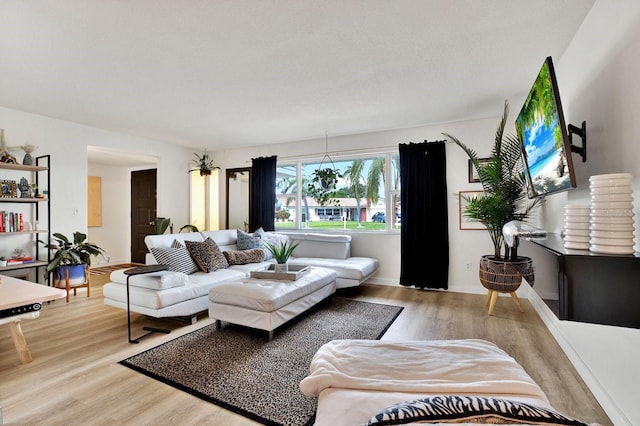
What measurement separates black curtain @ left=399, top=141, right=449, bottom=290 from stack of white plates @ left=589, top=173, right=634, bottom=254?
2990mm

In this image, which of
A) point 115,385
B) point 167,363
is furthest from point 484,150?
point 115,385

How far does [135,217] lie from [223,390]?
19.4ft

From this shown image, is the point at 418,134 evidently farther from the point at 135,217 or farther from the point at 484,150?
the point at 135,217

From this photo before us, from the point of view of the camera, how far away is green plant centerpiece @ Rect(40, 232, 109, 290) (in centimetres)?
380

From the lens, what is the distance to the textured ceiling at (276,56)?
1.94m

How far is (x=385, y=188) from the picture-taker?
15.9ft

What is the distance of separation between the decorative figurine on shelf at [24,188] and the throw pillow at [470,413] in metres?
4.91

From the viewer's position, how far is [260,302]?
261 centimetres

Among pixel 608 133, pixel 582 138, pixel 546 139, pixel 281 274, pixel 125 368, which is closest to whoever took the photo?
pixel 608 133

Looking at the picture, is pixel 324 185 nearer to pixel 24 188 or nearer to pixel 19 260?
pixel 24 188

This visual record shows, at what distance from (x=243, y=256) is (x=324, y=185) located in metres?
1.90

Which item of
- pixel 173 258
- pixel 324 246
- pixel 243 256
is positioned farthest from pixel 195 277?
pixel 324 246

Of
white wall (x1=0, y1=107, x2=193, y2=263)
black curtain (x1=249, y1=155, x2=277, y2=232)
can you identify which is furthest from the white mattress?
white wall (x1=0, y1=107, x2=193, y2=263)

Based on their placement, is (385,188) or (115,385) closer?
(115,385)
